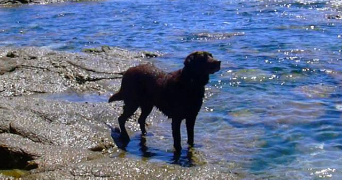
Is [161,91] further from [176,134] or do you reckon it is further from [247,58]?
[247,58]

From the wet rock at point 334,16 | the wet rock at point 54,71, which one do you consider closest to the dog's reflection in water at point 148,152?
the wet rock at point 54,71

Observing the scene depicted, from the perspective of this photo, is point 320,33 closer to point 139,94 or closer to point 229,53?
point 229,53

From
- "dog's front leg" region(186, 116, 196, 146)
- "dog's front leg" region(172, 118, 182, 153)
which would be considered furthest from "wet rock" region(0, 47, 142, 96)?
"dog's front leg" region(172, 118, 182, 153)

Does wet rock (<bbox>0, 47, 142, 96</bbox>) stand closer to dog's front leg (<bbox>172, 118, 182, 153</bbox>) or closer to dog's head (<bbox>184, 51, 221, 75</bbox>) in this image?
dog's front leg (<bbox>172, 118, 182, 153</bbox>)

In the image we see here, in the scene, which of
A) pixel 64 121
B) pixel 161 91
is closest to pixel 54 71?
pixel 64 121

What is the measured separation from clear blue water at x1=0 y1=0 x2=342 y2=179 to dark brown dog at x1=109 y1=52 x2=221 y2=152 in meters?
0.44

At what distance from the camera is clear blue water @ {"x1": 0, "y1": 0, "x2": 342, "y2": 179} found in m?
7.62

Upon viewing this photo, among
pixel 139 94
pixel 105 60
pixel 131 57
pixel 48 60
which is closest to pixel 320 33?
pixel 131 57

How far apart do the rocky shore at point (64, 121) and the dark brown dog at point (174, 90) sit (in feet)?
Result: 2.10

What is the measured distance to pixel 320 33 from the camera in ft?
54.5

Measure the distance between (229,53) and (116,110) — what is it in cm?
619

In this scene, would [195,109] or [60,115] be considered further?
[60,115]

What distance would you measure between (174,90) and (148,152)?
963mm

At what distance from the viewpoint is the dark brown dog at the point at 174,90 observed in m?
7.17
